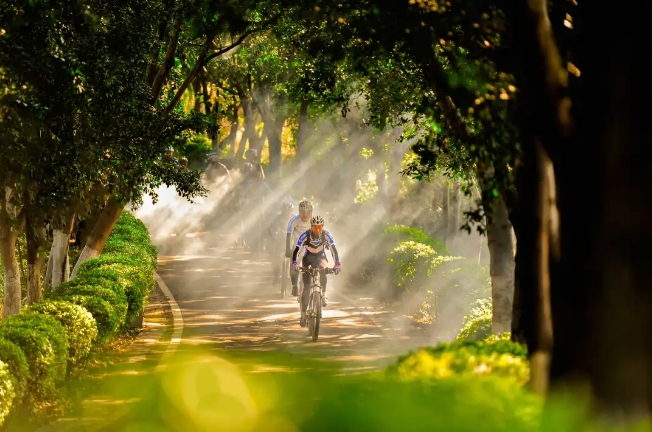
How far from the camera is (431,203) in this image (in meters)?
47.2

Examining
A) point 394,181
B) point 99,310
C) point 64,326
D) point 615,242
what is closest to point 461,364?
point 615,242

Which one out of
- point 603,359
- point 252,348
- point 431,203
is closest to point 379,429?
point 603,359

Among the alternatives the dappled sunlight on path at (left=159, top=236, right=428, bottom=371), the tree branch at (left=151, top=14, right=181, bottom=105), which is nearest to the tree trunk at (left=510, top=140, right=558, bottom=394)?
the dappled sunlight on path at (left=159, top=236, right=428, bottom=371)

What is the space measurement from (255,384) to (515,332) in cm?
541

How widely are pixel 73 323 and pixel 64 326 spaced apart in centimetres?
35

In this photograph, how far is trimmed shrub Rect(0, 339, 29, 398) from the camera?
10445 mm

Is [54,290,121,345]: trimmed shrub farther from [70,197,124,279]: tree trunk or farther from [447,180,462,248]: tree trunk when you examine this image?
[447,180,462,248]: tree trunk

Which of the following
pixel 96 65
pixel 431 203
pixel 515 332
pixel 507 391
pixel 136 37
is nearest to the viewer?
pixel 507 391

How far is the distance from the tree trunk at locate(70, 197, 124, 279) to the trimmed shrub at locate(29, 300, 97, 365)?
5682 millimetres

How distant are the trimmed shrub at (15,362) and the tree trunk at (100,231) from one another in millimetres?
8807

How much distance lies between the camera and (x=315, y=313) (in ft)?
58.7

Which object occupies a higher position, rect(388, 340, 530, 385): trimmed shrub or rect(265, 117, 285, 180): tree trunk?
rect(265, 117, 285, 180): tree trunk

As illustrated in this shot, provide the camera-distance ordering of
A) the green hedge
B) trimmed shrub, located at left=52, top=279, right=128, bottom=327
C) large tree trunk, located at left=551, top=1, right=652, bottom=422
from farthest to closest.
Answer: trimmed shrub, located at left=52, top=279, right=128, bottom=327 < the green hedge < large tree trunk, located at left=551, top=1, right=652, bottom=422

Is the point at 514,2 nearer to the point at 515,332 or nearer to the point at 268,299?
the point at 515,332
